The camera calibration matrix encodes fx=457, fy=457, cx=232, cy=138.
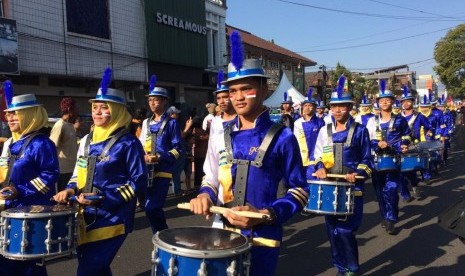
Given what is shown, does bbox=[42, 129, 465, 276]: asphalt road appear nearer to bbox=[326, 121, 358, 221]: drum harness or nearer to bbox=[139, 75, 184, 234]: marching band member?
bbox=[139, 75, 184, 234]: marching band member

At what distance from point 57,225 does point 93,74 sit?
41.5 feet

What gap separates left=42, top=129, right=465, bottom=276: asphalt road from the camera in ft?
17.9

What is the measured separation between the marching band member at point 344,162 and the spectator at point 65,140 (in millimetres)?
3924

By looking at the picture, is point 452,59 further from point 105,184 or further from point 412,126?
point 105,184

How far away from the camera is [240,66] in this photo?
2.80 meters

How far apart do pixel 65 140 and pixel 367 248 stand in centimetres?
475

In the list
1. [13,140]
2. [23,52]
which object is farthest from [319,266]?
[23,52]

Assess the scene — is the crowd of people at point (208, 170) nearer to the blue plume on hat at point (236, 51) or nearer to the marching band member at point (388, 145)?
the blue plume on hat at point (236, 51)

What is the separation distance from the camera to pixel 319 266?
220 inches

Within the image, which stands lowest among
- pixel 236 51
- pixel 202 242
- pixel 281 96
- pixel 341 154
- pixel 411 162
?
pixel 411 162

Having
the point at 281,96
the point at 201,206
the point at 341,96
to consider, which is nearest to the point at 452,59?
the point at 281,96

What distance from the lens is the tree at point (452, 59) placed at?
130 feet

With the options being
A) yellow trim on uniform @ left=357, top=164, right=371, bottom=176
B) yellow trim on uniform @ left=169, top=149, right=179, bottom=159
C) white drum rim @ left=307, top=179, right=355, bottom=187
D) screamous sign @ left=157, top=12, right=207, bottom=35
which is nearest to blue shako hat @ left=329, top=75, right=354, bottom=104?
yellow trim on uniform @ left=357, top=164, right=371, bottom=176

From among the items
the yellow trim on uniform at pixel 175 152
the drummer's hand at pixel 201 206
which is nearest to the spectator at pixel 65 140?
the yellow trim on uniform at pixel 175 152
